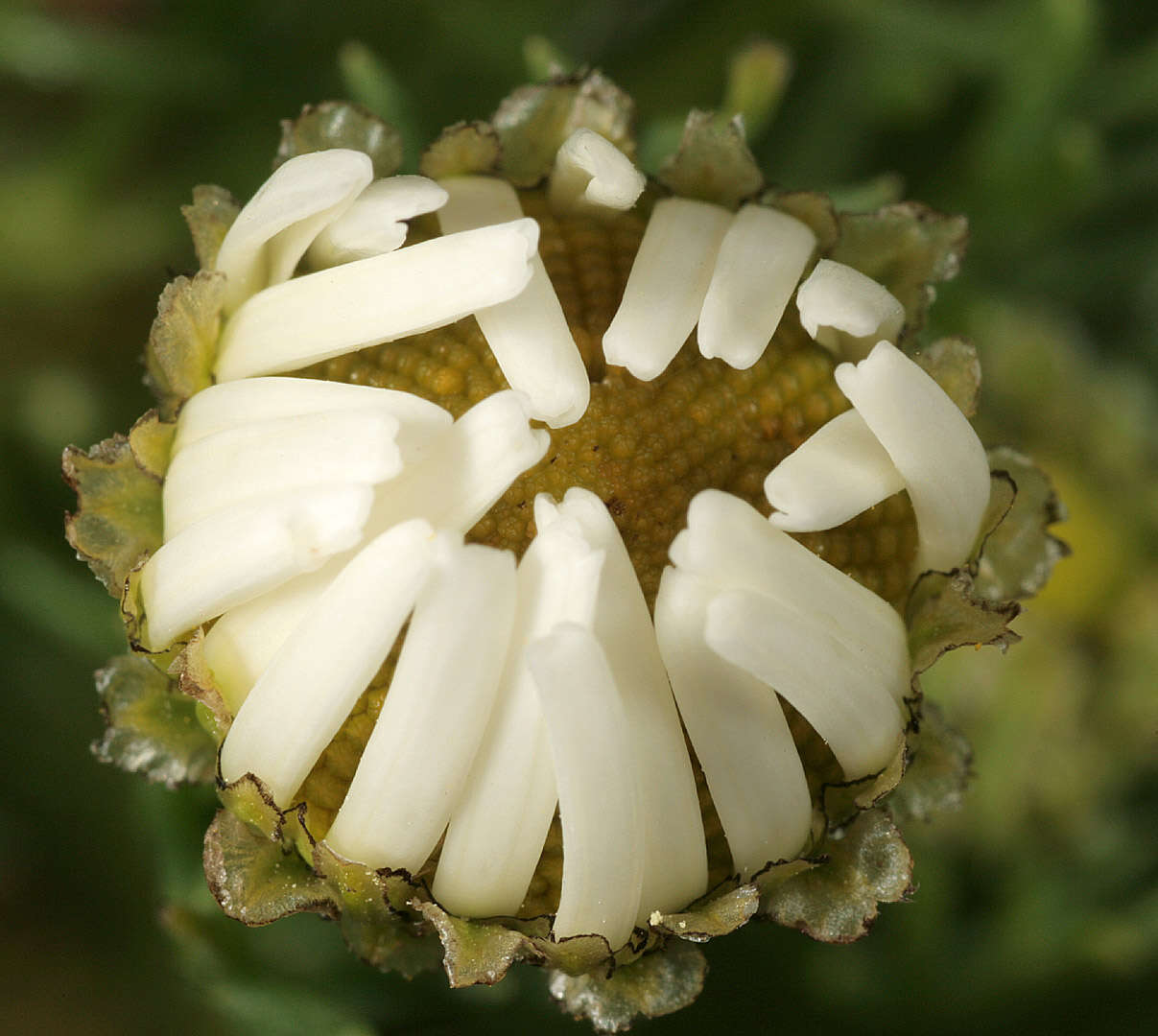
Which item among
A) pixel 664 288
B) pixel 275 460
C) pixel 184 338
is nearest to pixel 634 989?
pixel 275 460

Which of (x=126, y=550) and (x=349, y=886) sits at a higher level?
(x=126, y=550)

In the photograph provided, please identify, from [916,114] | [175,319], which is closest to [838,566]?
[175,319]

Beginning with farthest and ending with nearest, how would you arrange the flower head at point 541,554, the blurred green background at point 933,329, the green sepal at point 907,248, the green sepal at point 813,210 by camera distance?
the blurred green background at point 933,329, the green sepal at point 907,248, the green sepal at point 813,210, the flower head at point 541,554

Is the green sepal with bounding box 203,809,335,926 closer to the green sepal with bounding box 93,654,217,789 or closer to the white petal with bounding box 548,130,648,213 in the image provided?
the green sepal with bounding box 93,654,217,789

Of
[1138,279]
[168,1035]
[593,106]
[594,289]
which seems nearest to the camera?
[594,289]

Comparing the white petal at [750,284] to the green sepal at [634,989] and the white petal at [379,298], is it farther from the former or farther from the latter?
the green sepal at [634,989]

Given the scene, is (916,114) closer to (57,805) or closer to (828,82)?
(828,82)

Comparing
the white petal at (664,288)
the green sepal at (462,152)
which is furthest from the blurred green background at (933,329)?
the white petal at (664,288)

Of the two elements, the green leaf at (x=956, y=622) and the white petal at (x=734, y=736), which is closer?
the white petal at (x=734, y=736)
